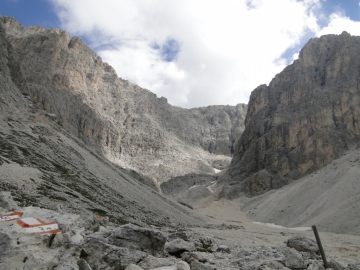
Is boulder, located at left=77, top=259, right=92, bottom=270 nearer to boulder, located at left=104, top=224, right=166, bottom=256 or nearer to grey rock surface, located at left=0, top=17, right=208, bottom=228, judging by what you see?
boulder, located at left=104, top=224, right=166, bottom=256

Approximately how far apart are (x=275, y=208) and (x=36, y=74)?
92169mm

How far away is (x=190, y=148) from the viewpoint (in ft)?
561

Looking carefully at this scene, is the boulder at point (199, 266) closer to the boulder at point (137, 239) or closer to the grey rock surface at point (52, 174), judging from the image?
the boulder at point (137, 239)

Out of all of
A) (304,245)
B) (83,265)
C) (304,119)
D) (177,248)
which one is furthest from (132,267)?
(304,119)

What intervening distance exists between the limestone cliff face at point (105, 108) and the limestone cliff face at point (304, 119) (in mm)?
40177

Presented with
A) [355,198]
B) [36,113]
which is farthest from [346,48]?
[36,113]

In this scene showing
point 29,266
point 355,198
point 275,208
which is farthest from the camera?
point 275,208

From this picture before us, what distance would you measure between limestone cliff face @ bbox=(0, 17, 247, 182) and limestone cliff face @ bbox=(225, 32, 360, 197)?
40177 millimetres

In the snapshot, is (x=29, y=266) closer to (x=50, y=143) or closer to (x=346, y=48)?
(x=50, y=143)

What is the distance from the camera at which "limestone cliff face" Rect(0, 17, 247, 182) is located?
113m

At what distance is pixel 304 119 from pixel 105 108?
89.8 metres

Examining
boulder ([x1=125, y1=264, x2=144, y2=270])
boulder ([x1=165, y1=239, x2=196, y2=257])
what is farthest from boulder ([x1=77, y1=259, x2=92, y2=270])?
boulder ([x1=165, y1=239, x2=196, y2=257])

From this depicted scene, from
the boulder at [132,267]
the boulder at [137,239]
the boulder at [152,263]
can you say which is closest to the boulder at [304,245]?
the boulder at [137,239]

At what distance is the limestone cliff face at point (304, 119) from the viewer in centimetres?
8894
